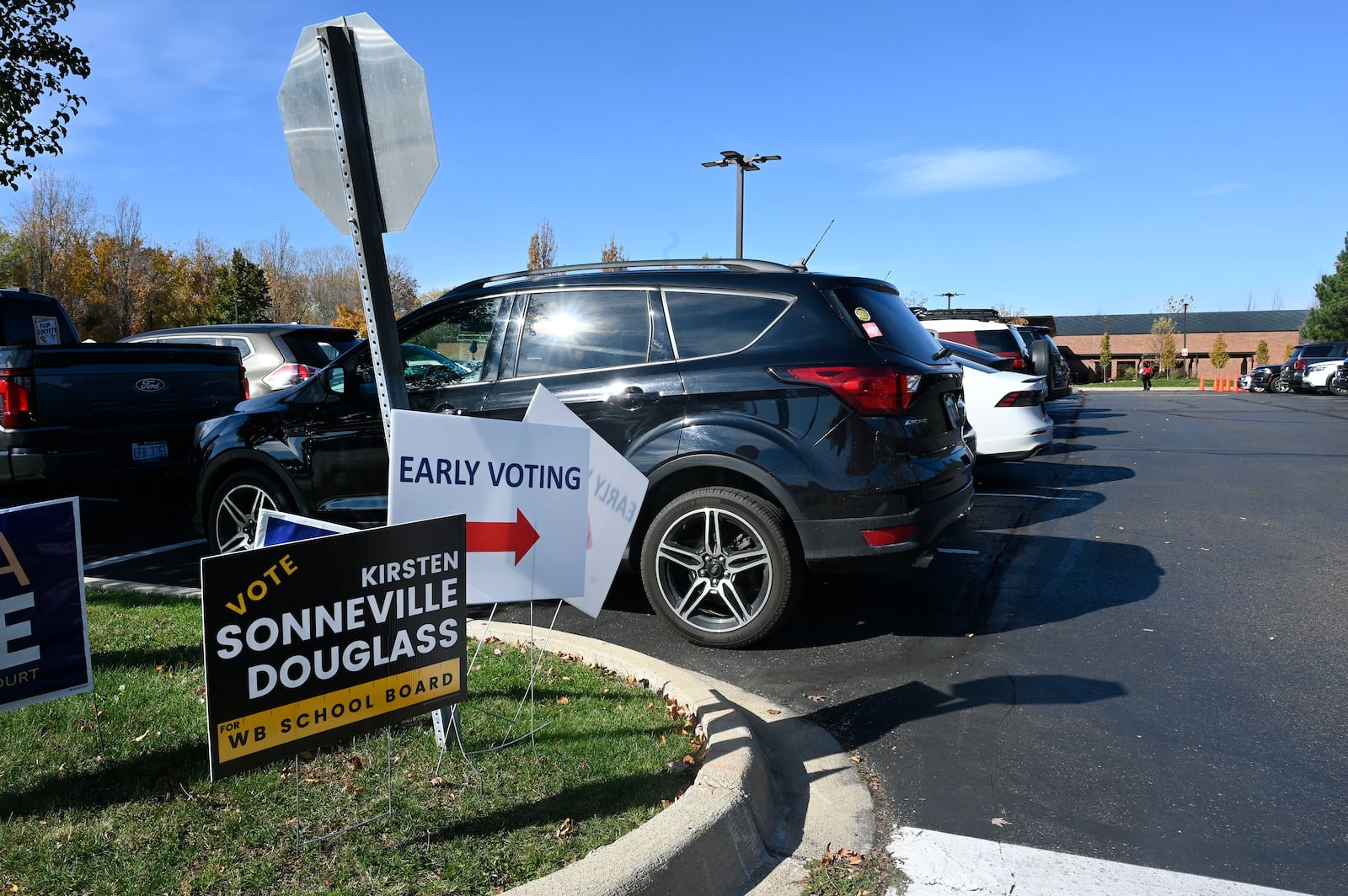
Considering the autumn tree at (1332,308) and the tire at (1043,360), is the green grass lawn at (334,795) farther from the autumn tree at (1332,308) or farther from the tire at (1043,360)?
the autumn tree at (1332,308)

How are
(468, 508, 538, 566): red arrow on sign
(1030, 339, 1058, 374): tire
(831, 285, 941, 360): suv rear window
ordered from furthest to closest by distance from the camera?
1. (1030, 339, 1058, 374): tire
2. (831, 285, 941, 360): suv rear window
3. (468, 508, 538, 566): red arrow on sign

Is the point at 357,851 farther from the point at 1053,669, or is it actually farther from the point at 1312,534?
Result: the point at 1312,534

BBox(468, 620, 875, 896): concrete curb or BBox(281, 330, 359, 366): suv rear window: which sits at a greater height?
BBox(281, 330, 359, 366): suv rear window

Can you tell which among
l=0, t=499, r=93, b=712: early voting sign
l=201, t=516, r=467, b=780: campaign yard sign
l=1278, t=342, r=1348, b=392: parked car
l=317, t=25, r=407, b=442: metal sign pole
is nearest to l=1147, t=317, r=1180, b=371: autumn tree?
l=1278, t=342, r=1348, b=392: parked car

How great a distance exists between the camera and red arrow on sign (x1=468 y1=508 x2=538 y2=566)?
144 inches

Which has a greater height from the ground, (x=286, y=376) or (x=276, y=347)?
(x=276, y=347)

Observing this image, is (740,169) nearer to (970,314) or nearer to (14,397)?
(970,314)

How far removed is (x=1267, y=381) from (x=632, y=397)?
43.0m

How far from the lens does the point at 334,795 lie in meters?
3.31

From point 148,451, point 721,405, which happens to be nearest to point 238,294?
point 148,451

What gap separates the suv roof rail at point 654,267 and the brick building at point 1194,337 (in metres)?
89.3

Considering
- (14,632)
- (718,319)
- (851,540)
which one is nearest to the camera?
(14,632)

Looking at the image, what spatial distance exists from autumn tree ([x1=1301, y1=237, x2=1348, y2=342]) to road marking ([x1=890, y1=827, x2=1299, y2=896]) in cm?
7108

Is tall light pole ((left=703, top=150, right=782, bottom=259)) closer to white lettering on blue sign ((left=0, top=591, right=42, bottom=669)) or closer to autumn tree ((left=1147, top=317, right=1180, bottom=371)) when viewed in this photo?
white lettering on blue sign ((left=0, top=591, right=42, bottom=669))
